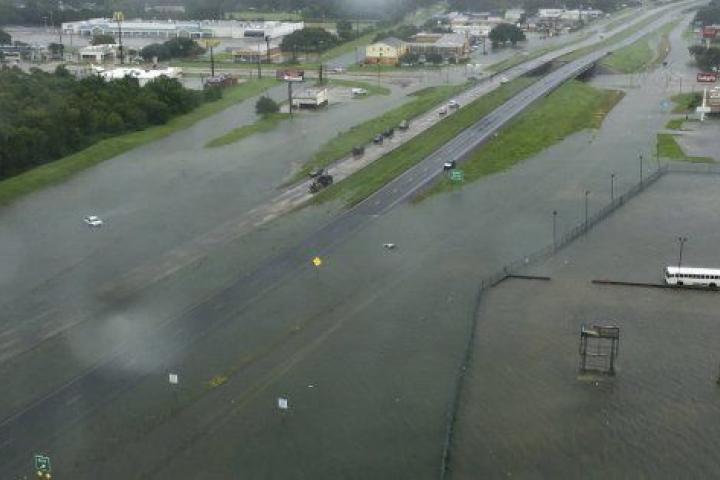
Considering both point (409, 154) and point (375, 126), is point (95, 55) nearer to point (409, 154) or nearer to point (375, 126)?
point (375, 126)

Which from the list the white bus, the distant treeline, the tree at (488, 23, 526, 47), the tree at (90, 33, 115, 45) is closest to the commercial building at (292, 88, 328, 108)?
the distant treeline

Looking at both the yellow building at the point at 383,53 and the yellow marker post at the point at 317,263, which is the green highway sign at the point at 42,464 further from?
the yellow building at the point at 383,53

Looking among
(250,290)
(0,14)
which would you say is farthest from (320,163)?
(0,14)

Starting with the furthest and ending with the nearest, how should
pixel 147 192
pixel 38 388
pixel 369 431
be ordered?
1. pixel 147 192
2. pixel 38 388
3. pixel 369 431

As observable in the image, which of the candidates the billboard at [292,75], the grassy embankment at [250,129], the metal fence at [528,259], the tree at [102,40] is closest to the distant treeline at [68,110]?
the grassy embankment at [250,129]

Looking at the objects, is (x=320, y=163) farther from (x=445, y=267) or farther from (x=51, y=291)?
(x=51, y=291)

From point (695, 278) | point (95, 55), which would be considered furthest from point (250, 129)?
point (95, 55)

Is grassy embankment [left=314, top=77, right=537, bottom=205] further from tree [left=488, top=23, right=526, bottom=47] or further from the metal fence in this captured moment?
tree [left=488, top=23, right=526, bottom=47]
